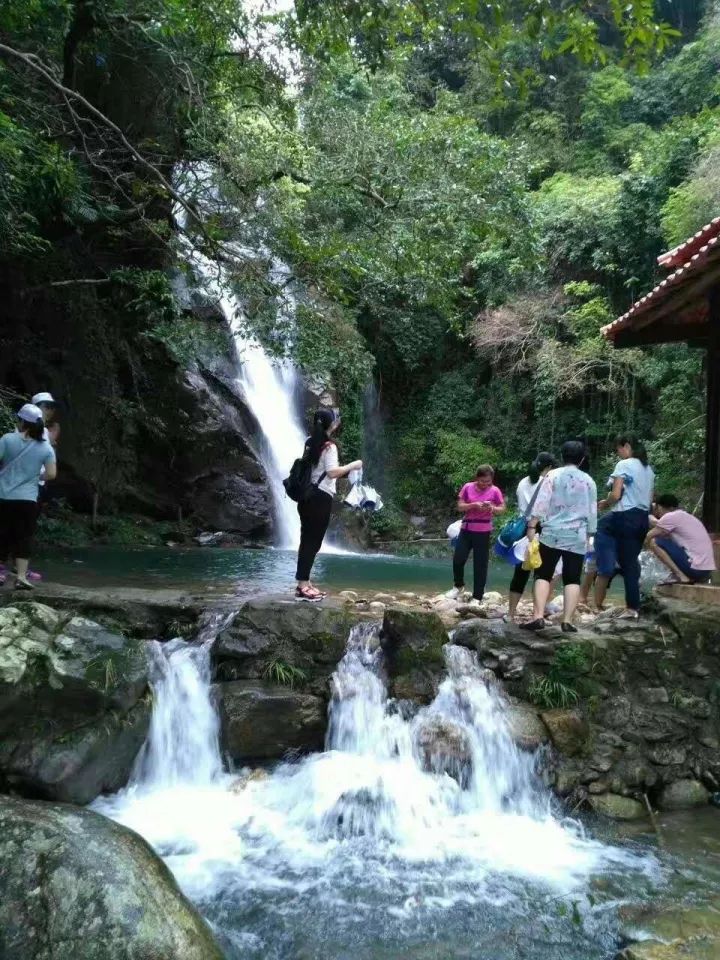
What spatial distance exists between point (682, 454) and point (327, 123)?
386 inches

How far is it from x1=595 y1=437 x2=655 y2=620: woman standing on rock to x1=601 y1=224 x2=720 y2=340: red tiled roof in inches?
54.6

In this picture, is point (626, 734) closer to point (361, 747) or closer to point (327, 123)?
point (361, 747)

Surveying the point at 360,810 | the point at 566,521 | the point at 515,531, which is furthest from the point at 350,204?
the point at 360,810

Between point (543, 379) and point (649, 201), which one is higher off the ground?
point (649, 201)

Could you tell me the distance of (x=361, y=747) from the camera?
5.95 m

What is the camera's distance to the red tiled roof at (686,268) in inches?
241

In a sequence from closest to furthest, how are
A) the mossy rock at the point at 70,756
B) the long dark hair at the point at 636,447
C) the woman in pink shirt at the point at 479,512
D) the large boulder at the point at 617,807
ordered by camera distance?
the mossy rock at the point at 70,756 < the large boulder at the point at 617,807 < the long dark hair at the point at 636,447 < the woman in pink shirt at the point at 479,512

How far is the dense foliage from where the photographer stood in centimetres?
851

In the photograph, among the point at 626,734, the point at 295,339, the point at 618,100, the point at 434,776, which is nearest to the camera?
the point at 434,776

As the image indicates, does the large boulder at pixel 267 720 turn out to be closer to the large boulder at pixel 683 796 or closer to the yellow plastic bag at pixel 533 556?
the yellow plastic bag at pixel 533 556

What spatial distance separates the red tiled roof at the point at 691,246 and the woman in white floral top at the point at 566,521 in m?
2.19

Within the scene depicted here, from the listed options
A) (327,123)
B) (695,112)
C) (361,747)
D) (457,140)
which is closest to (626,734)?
(361,747)

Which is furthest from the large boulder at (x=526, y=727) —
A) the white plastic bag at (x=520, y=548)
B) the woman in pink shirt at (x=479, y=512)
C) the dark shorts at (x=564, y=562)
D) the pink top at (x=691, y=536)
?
the pink top at (x=691, y=536)

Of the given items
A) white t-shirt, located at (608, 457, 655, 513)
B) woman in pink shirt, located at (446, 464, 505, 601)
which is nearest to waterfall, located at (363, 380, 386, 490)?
woman in pink shirt, located at (446, 464, 505, 601)
